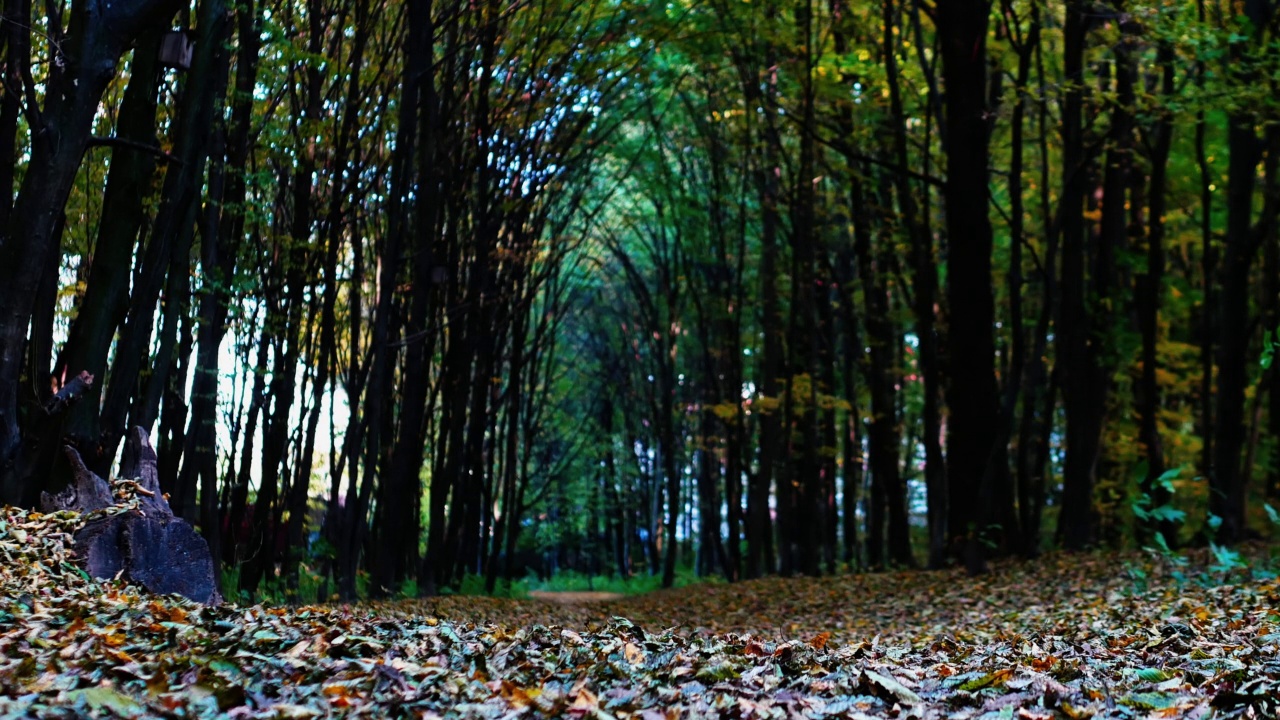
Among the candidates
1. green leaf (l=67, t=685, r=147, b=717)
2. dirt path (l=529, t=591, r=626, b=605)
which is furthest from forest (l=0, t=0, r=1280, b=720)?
dirt path (l=529, t=591, r=626, b=605)

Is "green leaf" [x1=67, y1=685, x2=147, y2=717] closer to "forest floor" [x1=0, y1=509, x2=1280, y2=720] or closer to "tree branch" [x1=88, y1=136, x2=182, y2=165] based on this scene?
"forest floor" [x1=0, y1=509, x2=1280, y2=720]

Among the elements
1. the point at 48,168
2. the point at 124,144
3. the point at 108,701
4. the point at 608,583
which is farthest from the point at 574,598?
the point at 108,701

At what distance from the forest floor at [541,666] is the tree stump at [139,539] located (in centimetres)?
19

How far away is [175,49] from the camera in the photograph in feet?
20.9

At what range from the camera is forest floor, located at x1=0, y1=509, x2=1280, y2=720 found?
114 inches

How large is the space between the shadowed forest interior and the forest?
6cm

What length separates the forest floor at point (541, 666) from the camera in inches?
114

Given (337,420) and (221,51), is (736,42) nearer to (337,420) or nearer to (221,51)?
(337,420)

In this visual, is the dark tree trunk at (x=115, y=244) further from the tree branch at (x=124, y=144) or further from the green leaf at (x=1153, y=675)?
the green leaf at (x=1153, y=675)

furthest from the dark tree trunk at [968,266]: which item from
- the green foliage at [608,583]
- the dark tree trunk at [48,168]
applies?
the green foliage at [608,583]

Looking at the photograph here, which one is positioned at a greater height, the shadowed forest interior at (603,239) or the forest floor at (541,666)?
the shadowed forest interior at (603,239)

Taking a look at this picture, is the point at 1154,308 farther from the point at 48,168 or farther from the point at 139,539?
the point at 48,168

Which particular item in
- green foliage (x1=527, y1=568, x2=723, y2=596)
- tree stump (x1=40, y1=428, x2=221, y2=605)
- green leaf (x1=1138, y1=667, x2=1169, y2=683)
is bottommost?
green foliage (x1=527, y1=568, x2=723, y2=596)

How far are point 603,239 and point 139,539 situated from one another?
1392 cm
